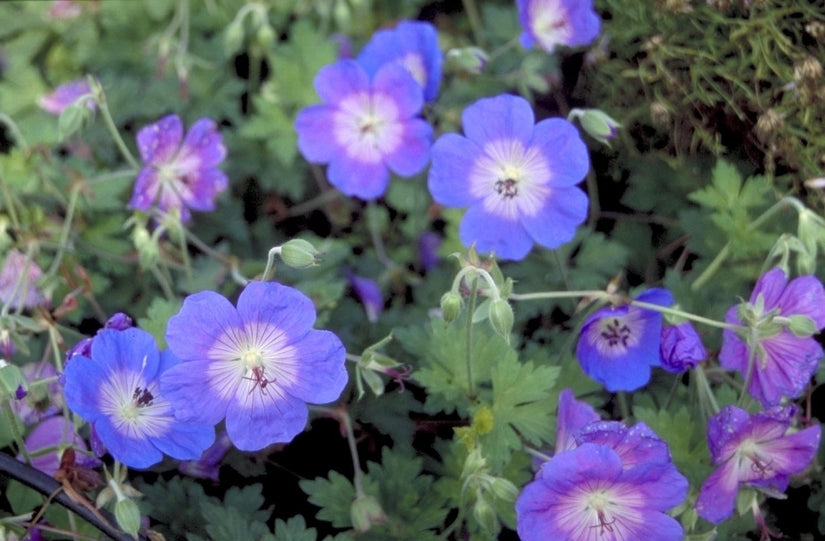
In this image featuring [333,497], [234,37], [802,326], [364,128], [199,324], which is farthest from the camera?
[234,37]

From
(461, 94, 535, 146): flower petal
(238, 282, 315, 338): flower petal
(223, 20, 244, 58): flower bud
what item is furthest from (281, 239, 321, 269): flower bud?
(223, 20, 244, 58): flower bud

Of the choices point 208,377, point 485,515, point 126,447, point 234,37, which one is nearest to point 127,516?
point 126,447

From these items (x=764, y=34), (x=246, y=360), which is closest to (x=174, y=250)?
(x=246, y=360)

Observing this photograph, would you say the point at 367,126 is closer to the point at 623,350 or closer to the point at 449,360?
the point at 449,360

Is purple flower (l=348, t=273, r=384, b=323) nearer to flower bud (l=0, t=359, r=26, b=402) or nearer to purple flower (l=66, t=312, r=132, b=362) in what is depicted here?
purple flower (l=66, t=312, r=132, b=362)

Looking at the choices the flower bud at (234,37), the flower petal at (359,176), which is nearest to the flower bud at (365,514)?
the flower petal at (359,176)

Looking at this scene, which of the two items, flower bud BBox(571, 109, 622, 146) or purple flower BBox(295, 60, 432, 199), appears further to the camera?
purple flower BBox(295, 60, 432, 199)
